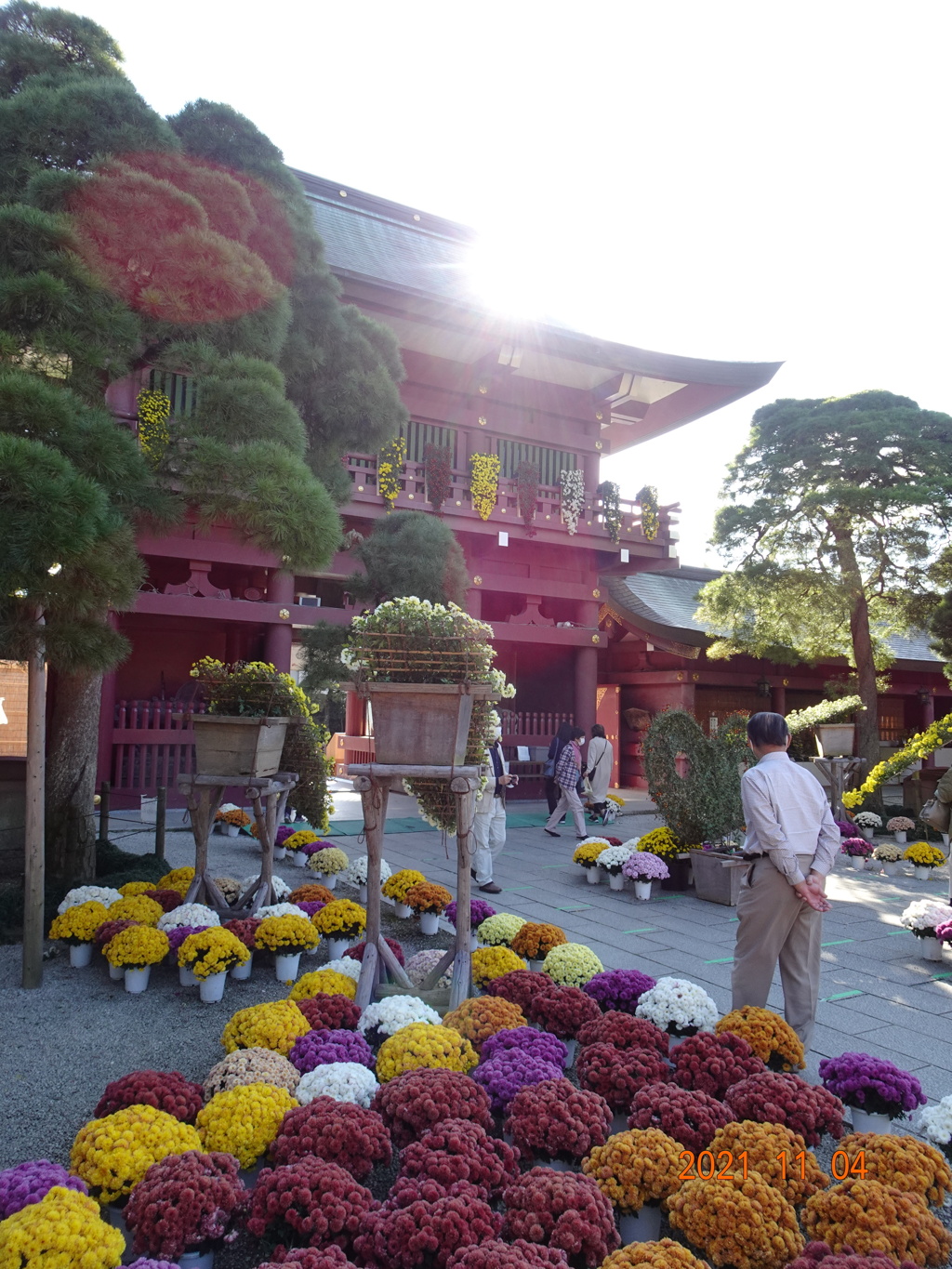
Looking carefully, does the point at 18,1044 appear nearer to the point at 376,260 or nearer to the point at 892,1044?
the point at 892,1044

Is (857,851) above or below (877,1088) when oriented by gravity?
below

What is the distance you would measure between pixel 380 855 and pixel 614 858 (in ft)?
12.6

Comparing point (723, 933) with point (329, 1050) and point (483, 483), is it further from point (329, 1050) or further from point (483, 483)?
point (483, 483)

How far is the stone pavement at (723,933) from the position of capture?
4078mm

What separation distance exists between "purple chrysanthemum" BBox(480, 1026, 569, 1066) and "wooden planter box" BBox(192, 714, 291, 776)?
2.51 m

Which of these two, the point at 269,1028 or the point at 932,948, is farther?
the point at 932,948

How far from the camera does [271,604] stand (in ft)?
37.7

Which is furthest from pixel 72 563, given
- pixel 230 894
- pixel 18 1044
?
pixel 230 894

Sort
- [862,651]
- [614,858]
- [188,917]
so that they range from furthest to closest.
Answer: [862,651]
[614,858]
[188,917]

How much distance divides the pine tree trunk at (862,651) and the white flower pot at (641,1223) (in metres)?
11.7

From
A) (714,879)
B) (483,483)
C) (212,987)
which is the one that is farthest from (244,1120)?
(483,483)

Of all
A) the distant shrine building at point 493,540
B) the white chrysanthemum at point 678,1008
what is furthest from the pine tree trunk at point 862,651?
the white chrysanthemum at point 678,1008

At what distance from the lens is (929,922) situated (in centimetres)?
527

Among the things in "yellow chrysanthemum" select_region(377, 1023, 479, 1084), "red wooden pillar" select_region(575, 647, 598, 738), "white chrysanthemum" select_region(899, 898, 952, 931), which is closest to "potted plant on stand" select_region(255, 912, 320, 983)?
"yellow chrysanthemum" select_region(377, 1023, 479, 1084)
